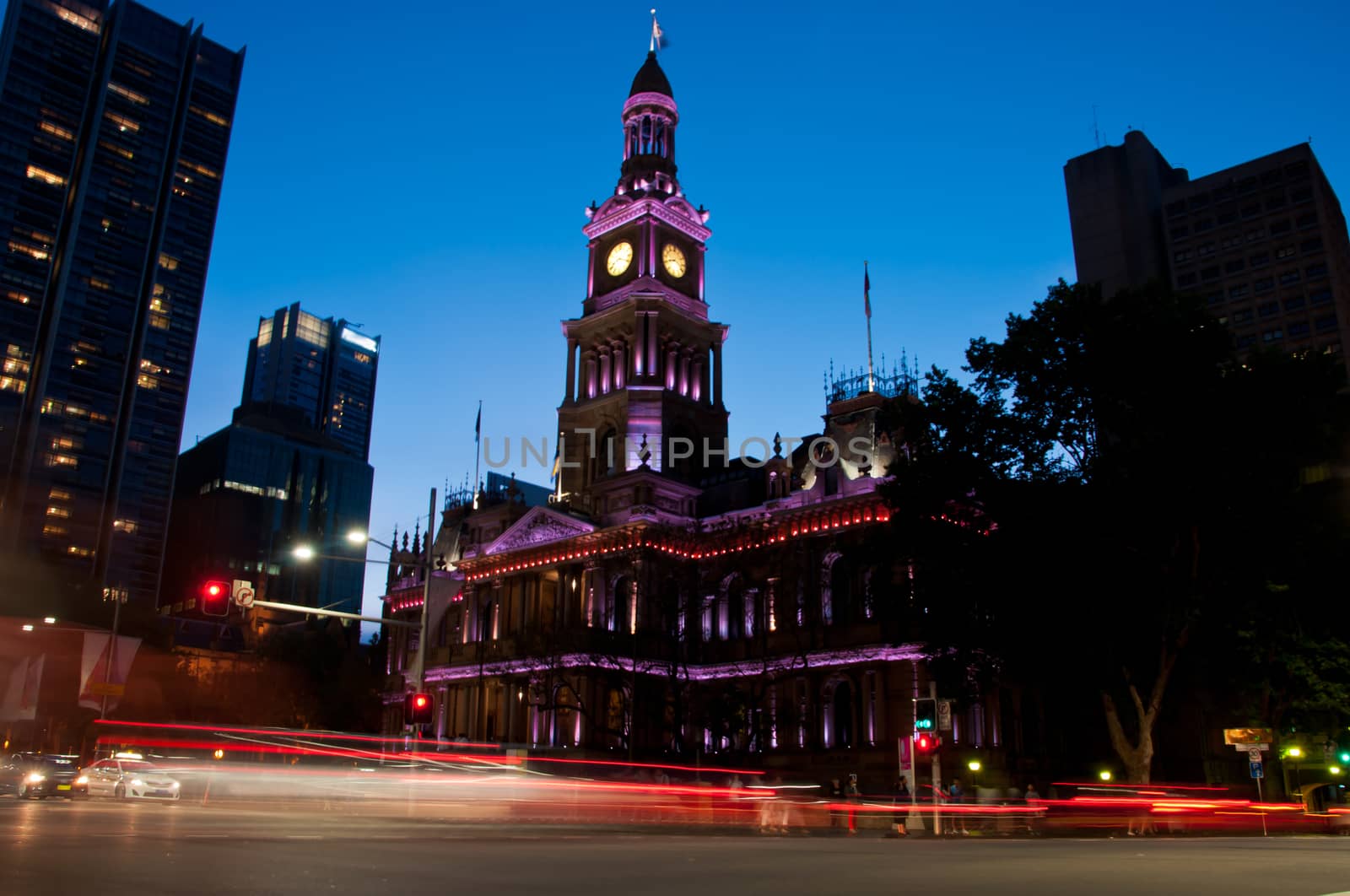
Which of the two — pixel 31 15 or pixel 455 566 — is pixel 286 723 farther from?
pixel 31 15

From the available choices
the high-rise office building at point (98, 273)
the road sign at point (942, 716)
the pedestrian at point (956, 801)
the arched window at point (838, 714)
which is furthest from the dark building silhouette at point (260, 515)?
the road sign at point (942, 716)

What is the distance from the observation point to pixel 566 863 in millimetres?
15477

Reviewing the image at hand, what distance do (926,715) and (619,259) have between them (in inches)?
1975

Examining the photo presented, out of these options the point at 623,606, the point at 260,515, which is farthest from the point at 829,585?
the point at 260,515

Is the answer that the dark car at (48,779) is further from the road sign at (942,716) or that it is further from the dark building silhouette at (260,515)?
the dark building silhouette at (260,515)

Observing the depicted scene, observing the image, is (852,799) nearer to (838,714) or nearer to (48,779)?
(838,714)

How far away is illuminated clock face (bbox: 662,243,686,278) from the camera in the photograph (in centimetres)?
7481

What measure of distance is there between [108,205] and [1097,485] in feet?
452

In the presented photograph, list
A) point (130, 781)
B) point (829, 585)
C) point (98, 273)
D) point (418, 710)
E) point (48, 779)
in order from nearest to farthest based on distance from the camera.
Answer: point (418, 710) < point (48, 779) < point (130, 781) < point (829, 585) < point (98, 273)

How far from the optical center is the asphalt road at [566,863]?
12.0 m

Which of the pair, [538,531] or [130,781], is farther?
[538,531]

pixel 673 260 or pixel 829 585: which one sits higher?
pixel 673 260

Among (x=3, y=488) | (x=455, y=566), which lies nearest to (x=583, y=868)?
(x=455, y=566)

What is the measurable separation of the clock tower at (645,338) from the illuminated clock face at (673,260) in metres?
0.08
